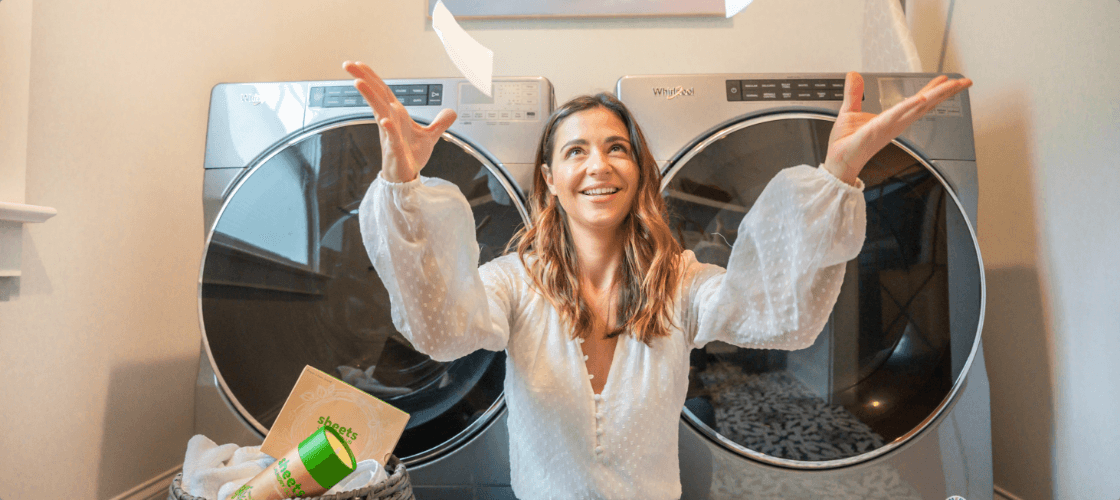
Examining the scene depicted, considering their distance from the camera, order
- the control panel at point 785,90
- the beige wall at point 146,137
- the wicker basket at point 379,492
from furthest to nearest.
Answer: the control panel at point 785,90
the beige wall at point 146,137
the wicker basket at point 379,492

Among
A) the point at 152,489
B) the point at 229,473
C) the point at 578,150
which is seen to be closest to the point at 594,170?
the point at 578,150

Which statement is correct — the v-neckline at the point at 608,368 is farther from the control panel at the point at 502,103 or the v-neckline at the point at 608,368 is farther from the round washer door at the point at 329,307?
the control panel at the point at 502,103

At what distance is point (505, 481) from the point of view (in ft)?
3.34

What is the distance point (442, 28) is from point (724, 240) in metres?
0.61

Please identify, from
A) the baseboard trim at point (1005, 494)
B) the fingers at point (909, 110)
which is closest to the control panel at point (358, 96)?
the fingers at point (909, 110)

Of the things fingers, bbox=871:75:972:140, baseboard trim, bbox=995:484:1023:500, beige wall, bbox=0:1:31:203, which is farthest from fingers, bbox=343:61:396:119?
baseboard trim, bbox=995:484:1023:500

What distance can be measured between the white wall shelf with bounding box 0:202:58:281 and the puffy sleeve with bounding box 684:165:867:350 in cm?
99

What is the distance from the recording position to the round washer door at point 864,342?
101 centimetres

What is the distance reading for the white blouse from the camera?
0.65 meters

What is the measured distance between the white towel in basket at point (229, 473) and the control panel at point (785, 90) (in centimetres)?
87

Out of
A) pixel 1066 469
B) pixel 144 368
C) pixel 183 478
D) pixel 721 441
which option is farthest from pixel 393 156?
pixel 1066 469

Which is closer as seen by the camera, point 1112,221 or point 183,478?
point 183,478

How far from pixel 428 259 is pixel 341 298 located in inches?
17.3

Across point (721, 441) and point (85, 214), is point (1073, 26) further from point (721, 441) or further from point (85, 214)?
point (85, 214)
